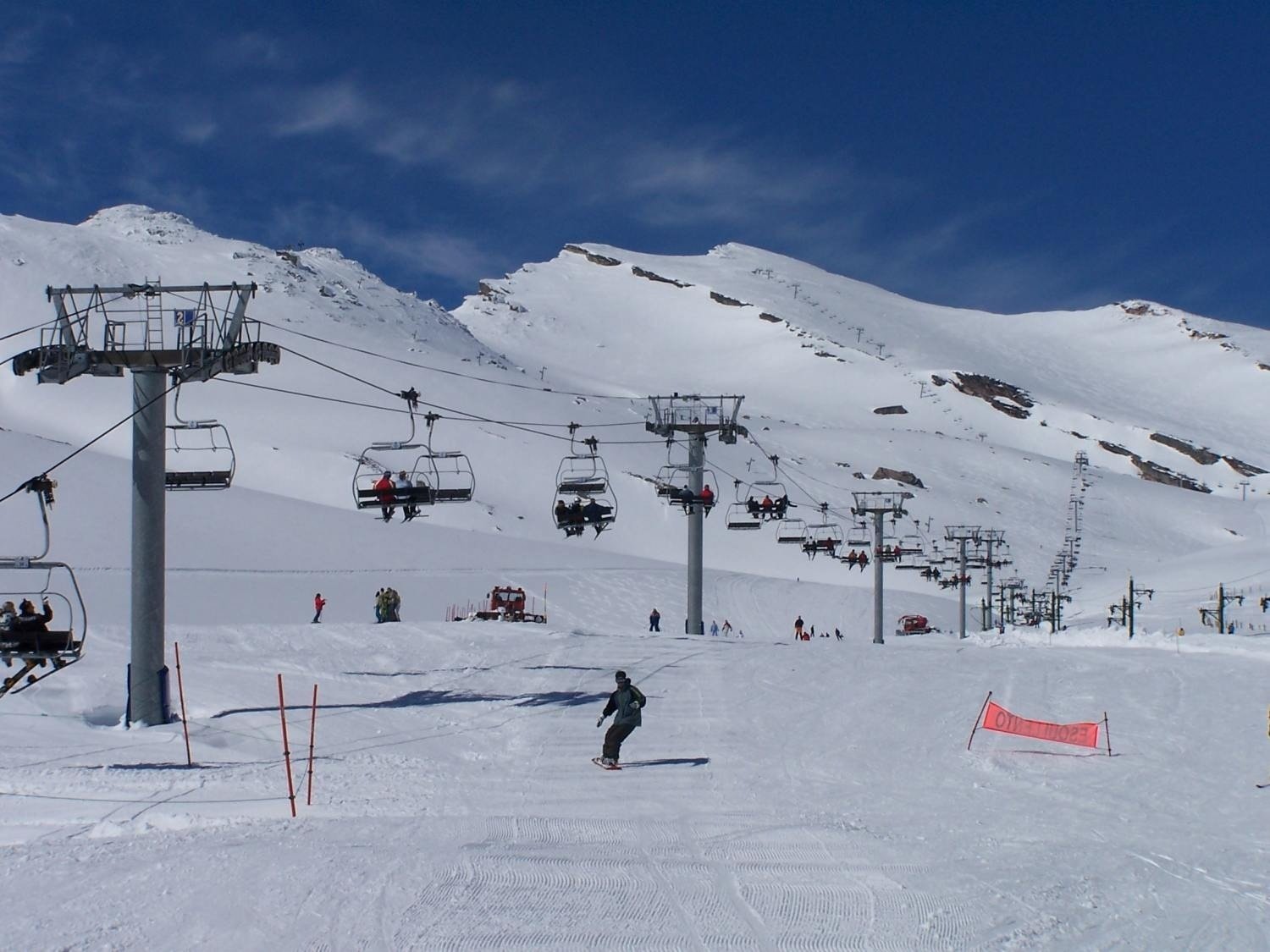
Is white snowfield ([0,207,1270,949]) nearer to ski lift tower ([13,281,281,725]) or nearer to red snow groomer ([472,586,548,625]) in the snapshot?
ski lift tower ([13,281,281,725])

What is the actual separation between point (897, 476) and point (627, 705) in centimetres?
11485

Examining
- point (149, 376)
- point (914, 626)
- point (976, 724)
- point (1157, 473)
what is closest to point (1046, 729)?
point (976, 724)

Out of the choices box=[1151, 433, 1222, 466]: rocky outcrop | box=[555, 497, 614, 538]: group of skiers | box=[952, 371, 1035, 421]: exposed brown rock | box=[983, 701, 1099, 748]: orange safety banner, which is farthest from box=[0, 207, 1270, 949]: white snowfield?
box=[1151, 433, 1222, 466]: rocky outcrop

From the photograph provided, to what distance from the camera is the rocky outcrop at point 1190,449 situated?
19045 centimetres

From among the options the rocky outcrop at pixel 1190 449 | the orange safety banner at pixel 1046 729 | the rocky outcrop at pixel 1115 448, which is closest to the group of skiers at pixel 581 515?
the orange safety banner at pixel 1046 729

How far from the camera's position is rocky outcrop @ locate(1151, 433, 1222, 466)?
190m

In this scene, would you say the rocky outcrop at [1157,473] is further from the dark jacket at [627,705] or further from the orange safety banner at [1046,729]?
the dark jacket at [627,705]

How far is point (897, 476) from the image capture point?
416 feet

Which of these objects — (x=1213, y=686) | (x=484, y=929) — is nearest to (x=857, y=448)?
(x=1213, y=686)

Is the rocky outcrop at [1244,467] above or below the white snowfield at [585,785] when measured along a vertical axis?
above

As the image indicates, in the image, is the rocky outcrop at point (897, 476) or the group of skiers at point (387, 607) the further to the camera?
the rocky outcrop at point (897, 476)

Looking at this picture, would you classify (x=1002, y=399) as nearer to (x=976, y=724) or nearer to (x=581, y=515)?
(x=581, y=515)

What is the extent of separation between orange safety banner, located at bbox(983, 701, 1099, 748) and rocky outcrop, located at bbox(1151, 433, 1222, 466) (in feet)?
623

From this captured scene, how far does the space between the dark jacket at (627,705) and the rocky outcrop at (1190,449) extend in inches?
7687
